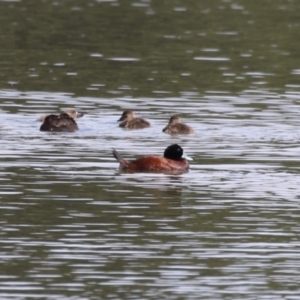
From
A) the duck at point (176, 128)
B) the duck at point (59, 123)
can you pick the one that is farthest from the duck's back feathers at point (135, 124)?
the duck at point (59, 123)

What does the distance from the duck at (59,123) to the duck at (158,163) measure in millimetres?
3637

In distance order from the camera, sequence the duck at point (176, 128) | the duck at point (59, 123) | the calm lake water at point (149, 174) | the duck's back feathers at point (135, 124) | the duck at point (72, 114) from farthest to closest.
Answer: the duck at point (72, 114)
the duck's back feathers at point (135, 124)
the duck at point (59, 123)
the duck at point (176, 128)
the calm lake water at point (149, 174)

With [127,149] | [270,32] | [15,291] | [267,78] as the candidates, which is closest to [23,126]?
[127,149]

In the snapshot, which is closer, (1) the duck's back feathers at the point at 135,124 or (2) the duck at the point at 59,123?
(2) the duck at the point at 59,123

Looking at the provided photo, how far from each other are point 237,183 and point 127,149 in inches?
145

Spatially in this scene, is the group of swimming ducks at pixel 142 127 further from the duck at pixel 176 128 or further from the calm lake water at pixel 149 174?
the calm lake water at pixel 149 174

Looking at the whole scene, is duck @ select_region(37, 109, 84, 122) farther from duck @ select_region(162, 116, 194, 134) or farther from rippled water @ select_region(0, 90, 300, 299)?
duck @ select_region(162, 116, 194, 134)

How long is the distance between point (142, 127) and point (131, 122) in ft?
0.93

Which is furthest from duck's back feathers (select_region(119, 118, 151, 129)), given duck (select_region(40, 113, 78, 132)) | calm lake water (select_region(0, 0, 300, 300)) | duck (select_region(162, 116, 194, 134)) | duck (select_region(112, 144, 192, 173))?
duck (select_region(112, 144, 192, 173))

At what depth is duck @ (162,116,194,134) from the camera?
69.8 ft

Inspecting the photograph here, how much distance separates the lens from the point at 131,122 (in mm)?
21938

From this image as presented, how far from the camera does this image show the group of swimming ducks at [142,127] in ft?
58.2

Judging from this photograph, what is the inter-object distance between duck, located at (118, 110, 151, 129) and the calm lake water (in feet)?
0.45

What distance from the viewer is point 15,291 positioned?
11156 mm
